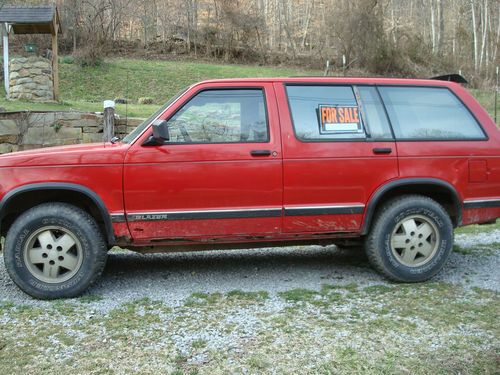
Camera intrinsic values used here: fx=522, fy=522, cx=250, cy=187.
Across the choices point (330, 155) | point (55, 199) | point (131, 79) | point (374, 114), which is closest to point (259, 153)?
point (330, 155)

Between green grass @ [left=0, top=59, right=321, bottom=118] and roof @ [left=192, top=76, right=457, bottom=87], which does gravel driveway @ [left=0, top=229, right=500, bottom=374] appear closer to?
roof @ [left=192, top=76, right=457, bottom=87]

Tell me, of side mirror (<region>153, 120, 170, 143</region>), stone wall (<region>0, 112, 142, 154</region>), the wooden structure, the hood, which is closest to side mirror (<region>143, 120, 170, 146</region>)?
side mirror (<region>153, 120, 170, 143</region>)

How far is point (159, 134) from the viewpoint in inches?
169

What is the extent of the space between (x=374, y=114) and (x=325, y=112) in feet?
1.50

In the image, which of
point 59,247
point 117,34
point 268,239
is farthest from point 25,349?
point 117,34

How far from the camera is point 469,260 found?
554cm

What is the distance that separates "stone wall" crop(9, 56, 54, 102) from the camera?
1451 cm

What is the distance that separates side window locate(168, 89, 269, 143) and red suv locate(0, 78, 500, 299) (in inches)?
0.4

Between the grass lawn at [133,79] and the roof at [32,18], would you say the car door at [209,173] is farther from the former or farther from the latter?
the roof at [32,18]

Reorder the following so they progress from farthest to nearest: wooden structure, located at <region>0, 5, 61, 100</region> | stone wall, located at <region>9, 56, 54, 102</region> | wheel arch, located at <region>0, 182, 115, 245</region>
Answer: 1. stone wall, located at <region>9, 56, 54, 102</region>
2. wooden structure, located at <region>0, 5, 61, 100</region>
3. wheel arch, located at <region>0, 182, 115, 245</region>

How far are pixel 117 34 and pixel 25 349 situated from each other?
25.7 meters

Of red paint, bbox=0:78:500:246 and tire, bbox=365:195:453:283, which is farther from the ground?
red paint, bbox=0:78:500:246

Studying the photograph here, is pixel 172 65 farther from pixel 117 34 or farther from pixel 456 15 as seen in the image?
pixel 456 15

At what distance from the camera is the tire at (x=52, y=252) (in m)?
4.28
